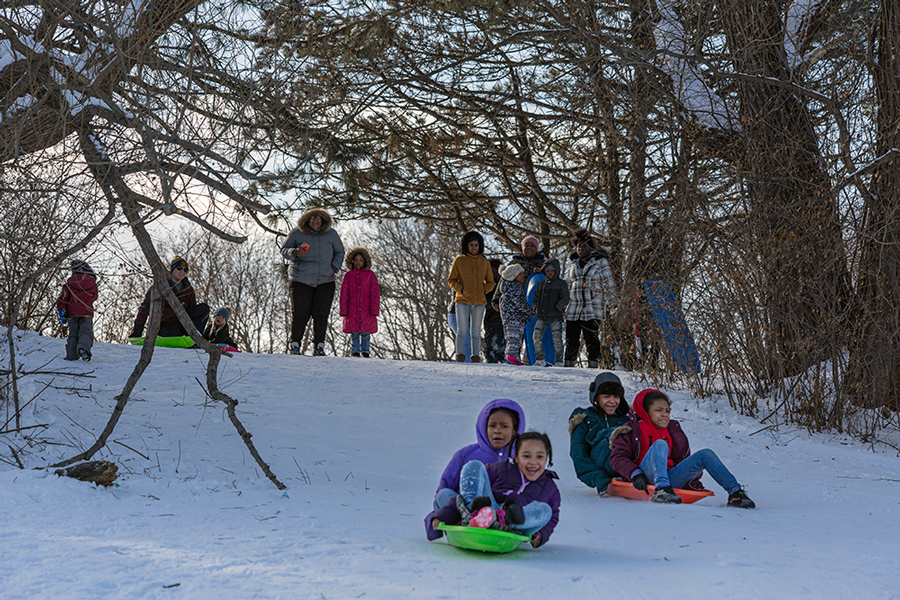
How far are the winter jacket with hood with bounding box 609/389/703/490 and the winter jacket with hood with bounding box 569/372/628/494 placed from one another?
117 mm

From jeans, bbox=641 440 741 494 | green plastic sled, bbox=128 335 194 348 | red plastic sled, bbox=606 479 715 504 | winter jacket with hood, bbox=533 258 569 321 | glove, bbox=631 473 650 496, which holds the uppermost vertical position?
winter jacket with hood, bbox=533 258 569 321

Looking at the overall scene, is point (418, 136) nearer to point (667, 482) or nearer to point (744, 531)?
point (667, 482)

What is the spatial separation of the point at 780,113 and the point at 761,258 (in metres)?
1.68

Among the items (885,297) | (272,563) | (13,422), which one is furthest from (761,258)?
(13,422)

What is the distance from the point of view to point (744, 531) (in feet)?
12.8

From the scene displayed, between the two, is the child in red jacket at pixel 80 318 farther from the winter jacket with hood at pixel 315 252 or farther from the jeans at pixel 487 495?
the jeans at pixel 487 495

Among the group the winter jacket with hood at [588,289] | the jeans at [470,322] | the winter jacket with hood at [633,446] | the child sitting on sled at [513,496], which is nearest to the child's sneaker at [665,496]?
the winter jacket with hood at [633,446]

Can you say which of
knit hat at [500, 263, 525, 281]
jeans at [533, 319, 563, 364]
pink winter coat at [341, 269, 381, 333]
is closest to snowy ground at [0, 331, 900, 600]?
pink winter coat at [341, 269, 381, 333]

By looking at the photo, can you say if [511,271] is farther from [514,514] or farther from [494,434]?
[514,514]

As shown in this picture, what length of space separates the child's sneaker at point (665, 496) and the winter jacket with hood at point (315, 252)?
587cm

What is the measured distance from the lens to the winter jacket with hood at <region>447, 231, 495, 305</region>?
10.3 meters

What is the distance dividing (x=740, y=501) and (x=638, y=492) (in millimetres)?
642

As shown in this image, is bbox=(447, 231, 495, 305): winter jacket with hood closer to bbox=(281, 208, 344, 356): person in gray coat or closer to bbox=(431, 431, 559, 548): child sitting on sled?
bbox=(281, 208, 344, 356): person in gray coat

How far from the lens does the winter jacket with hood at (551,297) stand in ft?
34.0
